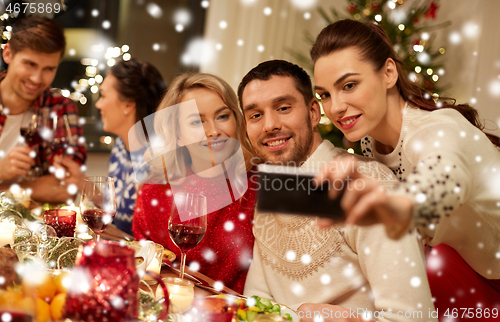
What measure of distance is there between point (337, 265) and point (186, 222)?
1.39 ft

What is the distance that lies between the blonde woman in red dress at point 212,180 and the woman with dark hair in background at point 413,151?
0.48 meters

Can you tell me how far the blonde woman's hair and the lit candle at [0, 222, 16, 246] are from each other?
70cm

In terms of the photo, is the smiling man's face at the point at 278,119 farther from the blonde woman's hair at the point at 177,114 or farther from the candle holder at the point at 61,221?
the candle holder at the point at 61,221

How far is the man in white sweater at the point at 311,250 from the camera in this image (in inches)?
33.3

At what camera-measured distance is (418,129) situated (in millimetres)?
872

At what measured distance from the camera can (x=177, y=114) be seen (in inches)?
58.8

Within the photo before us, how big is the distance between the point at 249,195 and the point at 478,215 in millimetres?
718

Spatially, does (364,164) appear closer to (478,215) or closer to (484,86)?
(478,215)

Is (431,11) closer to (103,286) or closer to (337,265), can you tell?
(337,265)

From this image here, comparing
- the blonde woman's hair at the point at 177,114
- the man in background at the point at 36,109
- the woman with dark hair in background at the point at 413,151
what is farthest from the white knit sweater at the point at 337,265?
the man in background at the point at 36,109

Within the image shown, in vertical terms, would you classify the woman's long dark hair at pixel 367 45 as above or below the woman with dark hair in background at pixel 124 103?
above

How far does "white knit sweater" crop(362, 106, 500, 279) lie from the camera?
1.94 feet

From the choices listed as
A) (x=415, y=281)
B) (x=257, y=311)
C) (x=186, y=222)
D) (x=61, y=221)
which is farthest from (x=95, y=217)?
(x=415, y=281)

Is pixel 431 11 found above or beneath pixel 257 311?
above
